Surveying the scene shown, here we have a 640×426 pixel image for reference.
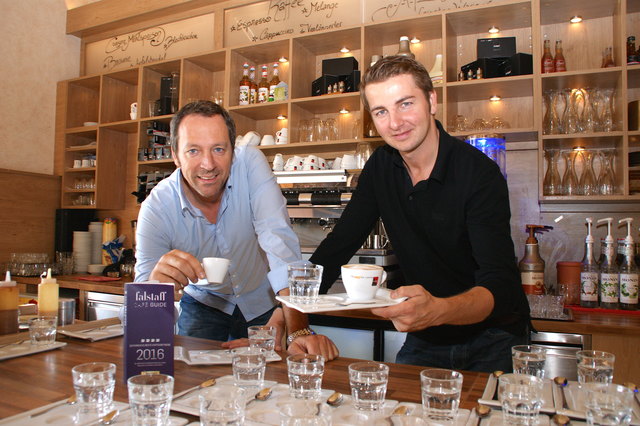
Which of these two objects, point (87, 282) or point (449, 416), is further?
point (87, 282)

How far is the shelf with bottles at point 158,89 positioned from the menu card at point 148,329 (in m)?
3.23

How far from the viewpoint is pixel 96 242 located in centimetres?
458

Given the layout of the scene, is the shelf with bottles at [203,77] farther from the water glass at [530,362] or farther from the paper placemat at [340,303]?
the water glass at [530,362]

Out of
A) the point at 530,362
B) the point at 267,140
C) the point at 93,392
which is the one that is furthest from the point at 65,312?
Answer: the point at 267,140

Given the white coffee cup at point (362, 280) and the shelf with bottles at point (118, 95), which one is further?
the shelf with bottles at point (118, 95)

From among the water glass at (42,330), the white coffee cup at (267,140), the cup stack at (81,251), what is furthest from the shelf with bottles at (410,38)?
the cup stack at (81,251)

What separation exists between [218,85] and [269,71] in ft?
1.71

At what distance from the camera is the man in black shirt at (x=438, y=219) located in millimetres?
1509

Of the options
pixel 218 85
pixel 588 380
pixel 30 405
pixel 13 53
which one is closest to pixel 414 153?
pixel 588 380

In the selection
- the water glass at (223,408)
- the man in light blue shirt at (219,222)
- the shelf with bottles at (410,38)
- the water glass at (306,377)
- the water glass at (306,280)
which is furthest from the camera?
the shelf with bottles at (410,38)

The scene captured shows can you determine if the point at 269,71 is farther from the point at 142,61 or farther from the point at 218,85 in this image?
the point at 142,61

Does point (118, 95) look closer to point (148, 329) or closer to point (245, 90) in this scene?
point (245, 90)

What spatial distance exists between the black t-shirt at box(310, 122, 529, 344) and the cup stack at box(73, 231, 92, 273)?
11.0ft

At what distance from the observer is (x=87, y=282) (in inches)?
148
